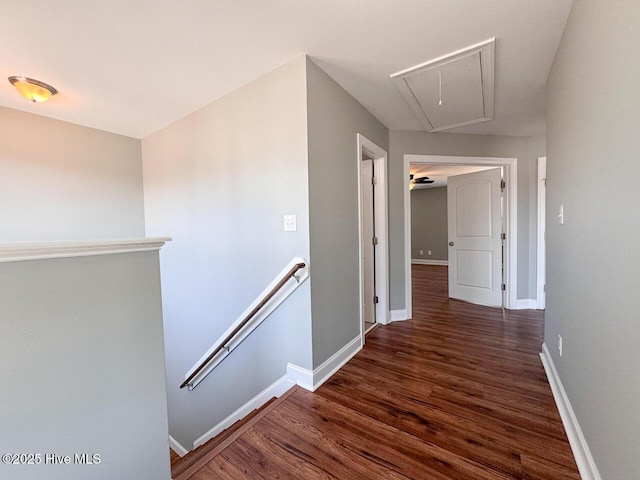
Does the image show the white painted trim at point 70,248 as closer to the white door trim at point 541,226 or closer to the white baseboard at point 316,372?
the white baseboard at point 316,372

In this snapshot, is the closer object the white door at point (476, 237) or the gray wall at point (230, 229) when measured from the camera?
the gray wall at point (230, 229)

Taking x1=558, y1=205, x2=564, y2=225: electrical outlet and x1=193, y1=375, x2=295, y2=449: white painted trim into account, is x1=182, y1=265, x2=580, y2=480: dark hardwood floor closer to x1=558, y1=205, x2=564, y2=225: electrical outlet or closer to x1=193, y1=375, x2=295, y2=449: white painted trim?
x1=193, y1=375, x2=295, y2=449: white painted trim

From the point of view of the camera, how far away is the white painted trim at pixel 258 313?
6.48 feet

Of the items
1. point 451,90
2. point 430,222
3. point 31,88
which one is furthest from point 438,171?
point 31,88

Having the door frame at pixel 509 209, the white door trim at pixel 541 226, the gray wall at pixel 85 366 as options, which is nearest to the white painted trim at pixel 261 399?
the gray wall at pixel 85 366

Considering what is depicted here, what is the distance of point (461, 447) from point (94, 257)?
6.58 feet

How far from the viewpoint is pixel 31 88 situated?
212 cm

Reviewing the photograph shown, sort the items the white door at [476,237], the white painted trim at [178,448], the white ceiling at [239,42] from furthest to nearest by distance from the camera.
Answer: the white door at [476,237]
the white painted trim at [178,448]
the white ceiling at [239,42]

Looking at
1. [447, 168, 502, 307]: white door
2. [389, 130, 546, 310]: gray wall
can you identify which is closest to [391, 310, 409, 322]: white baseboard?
[389, 130, 546, 310]: gray wall

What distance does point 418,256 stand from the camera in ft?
27.6

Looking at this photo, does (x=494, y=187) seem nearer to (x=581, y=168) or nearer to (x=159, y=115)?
(x=581, y=168)

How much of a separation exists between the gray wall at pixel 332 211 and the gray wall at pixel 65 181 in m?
2.72

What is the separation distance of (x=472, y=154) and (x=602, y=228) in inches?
110

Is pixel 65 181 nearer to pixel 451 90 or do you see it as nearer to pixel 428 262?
pixel 451 90
